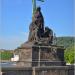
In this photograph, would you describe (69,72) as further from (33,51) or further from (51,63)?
(33,51)

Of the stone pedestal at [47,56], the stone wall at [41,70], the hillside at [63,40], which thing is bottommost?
the stone wall at [41,70]

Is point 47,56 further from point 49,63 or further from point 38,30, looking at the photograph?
point 38,30

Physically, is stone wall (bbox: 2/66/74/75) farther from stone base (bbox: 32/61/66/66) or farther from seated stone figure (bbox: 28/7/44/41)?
seated stone figure (bbox: 28/7/44/41)

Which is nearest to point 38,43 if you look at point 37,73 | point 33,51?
point 33,51

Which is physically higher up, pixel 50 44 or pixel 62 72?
pixel 50 44

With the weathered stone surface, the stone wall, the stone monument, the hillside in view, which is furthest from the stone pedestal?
the hillside

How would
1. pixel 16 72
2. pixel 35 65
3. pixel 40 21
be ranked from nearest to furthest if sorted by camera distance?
pixel 16 72 → pixel 35 65 → pixel 40 21

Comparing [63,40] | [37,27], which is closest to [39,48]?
[37,27]

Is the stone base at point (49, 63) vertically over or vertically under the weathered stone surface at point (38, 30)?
under

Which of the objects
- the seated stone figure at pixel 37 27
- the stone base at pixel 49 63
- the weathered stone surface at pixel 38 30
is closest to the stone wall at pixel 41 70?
the stone base at pixel 49 63

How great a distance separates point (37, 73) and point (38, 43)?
53.4 inches

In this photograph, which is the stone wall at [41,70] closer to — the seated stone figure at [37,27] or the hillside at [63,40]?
the hillside at [63,40]

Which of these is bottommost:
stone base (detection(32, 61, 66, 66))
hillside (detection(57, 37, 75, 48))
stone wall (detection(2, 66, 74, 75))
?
stone wall (detection(2, 66, 74, 75))

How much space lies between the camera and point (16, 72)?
11688 millimetres
